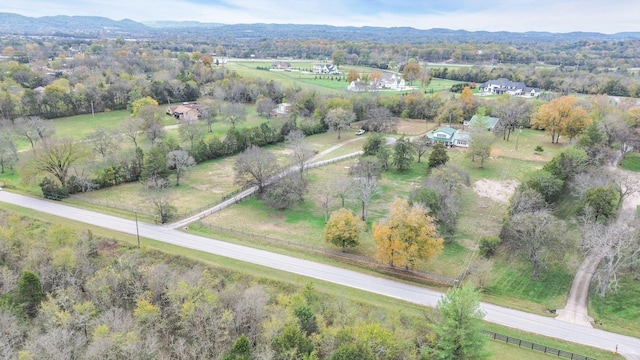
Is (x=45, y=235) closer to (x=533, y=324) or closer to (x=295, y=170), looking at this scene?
(x=295, y=170)

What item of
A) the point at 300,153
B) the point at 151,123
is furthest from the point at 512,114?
the point at 151,123

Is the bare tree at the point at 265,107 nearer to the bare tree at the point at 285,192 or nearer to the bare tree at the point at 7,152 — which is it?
the bare tree at the point at 285,192

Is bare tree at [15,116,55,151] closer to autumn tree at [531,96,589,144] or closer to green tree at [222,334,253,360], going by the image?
green tree at [222,334,253,360]

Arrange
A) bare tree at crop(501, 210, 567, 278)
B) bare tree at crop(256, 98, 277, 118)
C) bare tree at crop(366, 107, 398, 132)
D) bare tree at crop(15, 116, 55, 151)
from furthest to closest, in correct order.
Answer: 1. bare tree at crop(256, 98, 277, 118)
2. bare tree at crop(366, 107, 398, 132)
3. bare tree at crop(15, 116, 55, 151)
4. bare tree at crop(501, 210, 567, 278)

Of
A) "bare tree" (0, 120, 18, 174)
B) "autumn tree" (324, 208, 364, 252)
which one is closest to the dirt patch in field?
"autumn tree" (324, 208, 364, 252)

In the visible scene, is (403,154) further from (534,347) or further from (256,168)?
(534,347)

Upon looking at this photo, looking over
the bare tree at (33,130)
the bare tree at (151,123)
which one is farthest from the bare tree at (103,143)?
the bare tree at (151,123)
